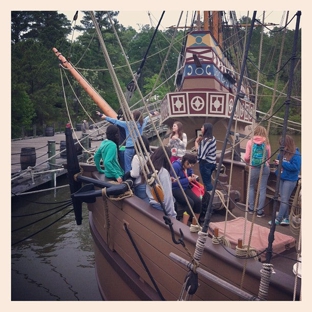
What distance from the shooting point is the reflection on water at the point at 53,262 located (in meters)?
4.02

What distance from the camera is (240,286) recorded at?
5.90 ft

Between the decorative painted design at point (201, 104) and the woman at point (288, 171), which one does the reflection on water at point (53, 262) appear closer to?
the woman at point (288, 171)

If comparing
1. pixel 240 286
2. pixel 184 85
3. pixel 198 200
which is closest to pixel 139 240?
pixel 198 200

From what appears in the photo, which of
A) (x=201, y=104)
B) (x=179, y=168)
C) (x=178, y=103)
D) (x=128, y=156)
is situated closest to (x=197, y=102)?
(x=201, y=104)

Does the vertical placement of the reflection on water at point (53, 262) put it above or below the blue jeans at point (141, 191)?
below

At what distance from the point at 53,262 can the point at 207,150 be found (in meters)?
2.77

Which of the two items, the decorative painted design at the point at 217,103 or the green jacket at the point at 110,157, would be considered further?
the decorative painted design at the point at 217,103

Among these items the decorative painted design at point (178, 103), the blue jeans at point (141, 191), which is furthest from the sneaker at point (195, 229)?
the decorative painted design at point (178, 103)

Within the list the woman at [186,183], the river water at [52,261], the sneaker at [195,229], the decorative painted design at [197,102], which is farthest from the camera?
the decorative painted design at [197,102]

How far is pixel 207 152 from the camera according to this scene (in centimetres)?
358

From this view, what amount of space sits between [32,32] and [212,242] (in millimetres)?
2869

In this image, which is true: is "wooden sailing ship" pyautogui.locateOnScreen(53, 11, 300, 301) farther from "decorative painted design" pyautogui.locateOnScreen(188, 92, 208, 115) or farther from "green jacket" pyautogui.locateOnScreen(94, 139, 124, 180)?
"decorative painted design" pyautogui.locateOnScreen(188, 92, 208, 115)
